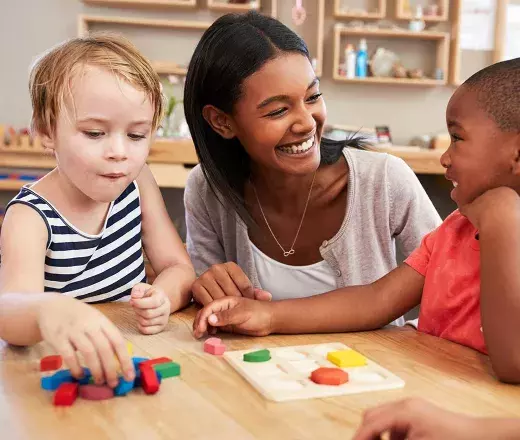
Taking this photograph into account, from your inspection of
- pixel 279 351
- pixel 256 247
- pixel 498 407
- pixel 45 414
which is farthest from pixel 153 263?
pixel 498 407

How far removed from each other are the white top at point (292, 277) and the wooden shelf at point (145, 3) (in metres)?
2.54

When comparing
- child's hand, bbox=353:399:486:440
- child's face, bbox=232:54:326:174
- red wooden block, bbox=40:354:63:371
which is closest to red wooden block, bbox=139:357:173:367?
red wooden block, bbox=40:354:63:371

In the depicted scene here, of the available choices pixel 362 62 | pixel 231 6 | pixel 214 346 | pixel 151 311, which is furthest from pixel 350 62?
pixel 214 346

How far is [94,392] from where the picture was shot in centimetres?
71

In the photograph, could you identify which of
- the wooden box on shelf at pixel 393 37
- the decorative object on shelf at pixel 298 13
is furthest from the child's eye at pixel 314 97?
the decorative object on shelf at pixel 298 13

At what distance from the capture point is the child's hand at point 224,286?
3.74 feet

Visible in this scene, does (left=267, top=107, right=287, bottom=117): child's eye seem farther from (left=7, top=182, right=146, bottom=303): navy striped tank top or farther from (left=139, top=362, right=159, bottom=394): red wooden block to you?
(left=139, top=362, right=159, bottom=394): red wooden block

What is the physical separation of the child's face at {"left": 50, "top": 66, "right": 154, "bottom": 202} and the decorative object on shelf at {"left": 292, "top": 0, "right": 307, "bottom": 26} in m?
2.97

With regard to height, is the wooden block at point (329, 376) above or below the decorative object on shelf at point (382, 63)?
below

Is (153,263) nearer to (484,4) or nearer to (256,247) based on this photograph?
(256,247)

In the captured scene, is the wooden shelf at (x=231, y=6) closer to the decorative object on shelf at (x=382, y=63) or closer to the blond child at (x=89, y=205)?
the decorative object on shelf at (x=382, y=63)

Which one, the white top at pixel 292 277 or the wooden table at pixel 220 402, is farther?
the white top at pixel 292 277

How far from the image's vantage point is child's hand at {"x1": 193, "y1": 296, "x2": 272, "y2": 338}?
3.23ft

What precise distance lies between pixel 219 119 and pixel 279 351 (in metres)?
0.73
